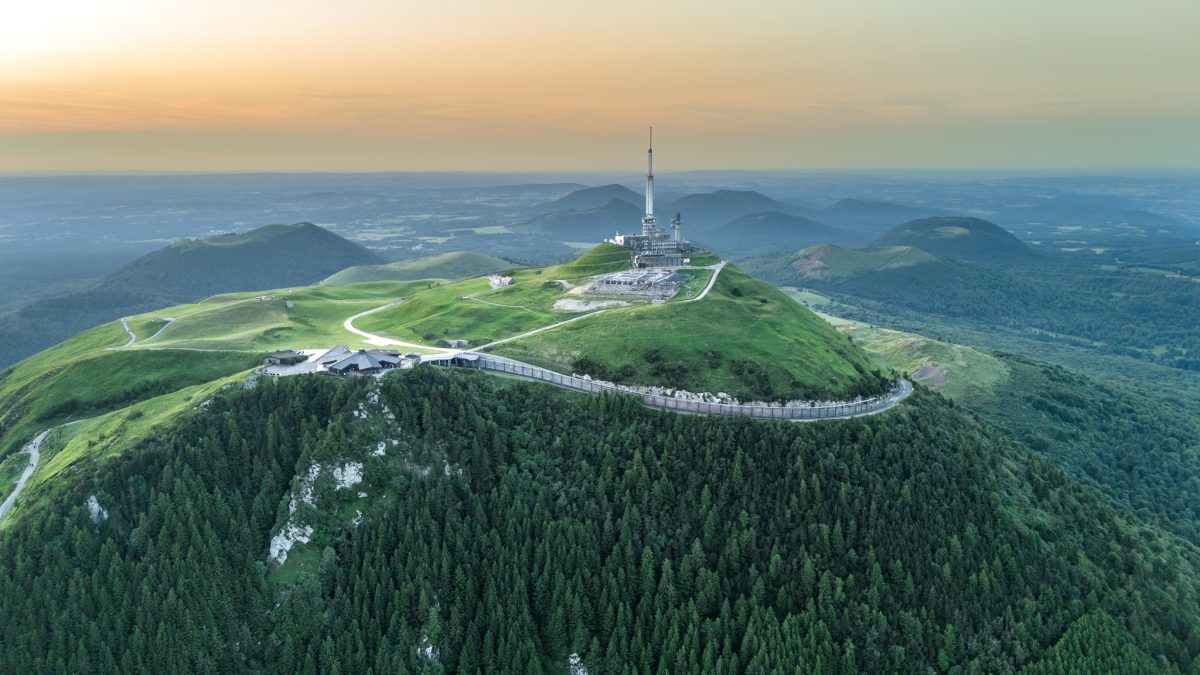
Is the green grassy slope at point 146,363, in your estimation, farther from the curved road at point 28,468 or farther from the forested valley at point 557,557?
the forested valley at point 557,557

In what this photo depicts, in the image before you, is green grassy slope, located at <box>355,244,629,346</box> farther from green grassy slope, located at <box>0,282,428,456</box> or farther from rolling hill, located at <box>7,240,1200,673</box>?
rolling hill, located at <box>7,240,1200,673</box>

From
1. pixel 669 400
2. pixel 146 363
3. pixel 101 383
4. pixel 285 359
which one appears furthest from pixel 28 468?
pixel 669 400

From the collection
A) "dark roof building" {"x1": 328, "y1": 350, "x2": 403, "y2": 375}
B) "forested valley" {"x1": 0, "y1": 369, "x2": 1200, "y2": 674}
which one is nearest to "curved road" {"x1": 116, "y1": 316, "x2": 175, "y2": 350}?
"forested valley" {"x1": 0, "y1": 369, "x2": 1200, "y2": 674}

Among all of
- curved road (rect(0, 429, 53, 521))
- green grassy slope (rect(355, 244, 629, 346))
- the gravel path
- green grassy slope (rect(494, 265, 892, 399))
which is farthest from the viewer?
the gravel path

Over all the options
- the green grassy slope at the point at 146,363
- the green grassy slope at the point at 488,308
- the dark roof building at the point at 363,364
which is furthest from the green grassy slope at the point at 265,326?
the dark roof building at the point at 363,364

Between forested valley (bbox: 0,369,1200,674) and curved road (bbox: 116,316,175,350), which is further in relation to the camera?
curved road (bbox: 116,316,175,350)
